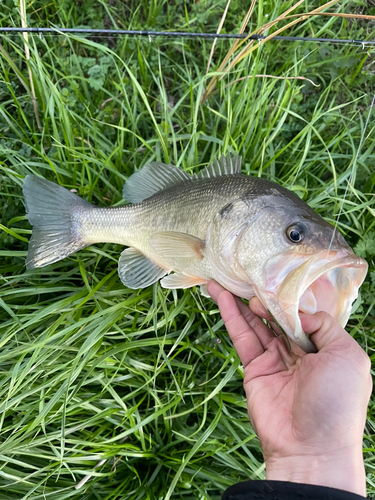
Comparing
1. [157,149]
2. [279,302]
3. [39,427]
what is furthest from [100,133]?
[39,427]

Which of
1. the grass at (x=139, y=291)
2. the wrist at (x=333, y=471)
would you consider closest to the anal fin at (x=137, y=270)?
the grass at (x=139, y=291)

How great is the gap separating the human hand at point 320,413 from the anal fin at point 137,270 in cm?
98

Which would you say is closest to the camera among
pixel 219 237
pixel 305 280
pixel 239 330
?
pixel 305 280

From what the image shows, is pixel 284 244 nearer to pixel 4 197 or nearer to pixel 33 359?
pixel 33 359

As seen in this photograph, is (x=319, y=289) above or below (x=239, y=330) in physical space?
above

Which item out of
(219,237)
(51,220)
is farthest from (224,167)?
(51,220)

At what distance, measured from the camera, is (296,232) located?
5.11 feet

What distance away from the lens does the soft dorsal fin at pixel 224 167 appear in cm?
204

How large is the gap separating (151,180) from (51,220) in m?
0.74

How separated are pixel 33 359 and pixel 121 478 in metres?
1.01

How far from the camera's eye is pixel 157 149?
2.62 m

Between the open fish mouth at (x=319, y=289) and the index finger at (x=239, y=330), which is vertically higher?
the open fish mouth at (x=319, y=289)

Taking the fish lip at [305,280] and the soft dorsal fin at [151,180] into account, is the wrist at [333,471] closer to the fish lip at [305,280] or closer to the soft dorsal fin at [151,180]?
the fish lip at [305,280]

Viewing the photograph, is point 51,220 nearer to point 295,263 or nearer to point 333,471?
point 295,263
